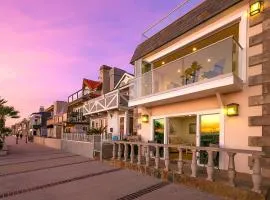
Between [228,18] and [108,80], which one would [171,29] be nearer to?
[228,18]

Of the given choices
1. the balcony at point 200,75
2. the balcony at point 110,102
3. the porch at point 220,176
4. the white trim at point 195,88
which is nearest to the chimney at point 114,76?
the balcony at point 110,102

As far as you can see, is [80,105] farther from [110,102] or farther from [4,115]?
[110,102]

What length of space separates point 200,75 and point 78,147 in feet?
42.4

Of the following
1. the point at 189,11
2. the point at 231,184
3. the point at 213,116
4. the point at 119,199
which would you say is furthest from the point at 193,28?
the point at 119,199

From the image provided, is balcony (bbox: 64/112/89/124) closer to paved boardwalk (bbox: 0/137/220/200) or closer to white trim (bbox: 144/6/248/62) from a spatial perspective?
paved boardwalk (bbox: 0/137/220/200)

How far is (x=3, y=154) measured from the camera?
69.8 ft

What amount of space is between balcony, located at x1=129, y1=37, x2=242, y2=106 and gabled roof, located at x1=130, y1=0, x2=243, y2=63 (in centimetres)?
150

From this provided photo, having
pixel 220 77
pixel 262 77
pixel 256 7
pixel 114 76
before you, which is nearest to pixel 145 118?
pixel 220 77

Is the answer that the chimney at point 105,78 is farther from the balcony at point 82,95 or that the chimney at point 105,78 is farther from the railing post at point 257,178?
the railing post at point 257,178

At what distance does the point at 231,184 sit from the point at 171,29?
7.68 metres

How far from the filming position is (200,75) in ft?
30.8

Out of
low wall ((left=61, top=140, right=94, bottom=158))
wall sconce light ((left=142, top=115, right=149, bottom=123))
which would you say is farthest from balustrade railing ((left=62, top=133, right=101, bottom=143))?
wall sconce light ((left=142, top=115, right=149, bottom=123))

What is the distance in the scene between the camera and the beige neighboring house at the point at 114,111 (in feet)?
64.1

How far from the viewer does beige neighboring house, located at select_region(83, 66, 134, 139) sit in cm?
1953
